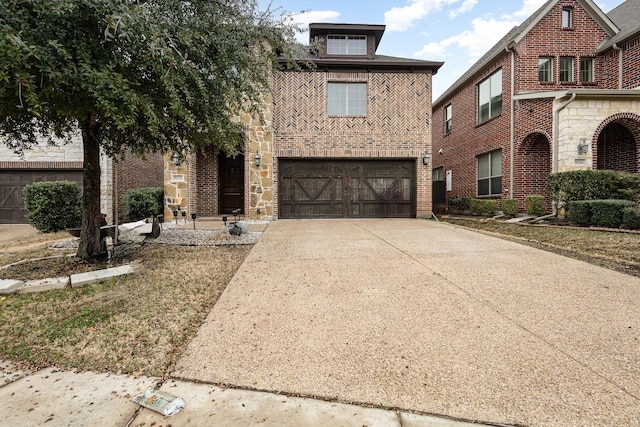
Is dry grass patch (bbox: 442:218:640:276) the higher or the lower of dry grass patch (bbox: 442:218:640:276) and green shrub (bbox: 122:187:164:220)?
the lower

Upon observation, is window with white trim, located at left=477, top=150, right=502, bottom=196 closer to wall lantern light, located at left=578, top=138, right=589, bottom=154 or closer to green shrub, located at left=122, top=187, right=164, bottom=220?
wall lantern light, located at left=578, top=138, right=589, bottom=154

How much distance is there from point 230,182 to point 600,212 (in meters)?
11.1

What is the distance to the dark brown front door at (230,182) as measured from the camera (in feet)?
39.0

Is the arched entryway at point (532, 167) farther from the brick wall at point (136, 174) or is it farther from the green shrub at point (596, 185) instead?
the brick wall at point (136, 174)

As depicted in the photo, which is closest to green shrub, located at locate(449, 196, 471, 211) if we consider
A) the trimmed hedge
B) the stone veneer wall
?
the stone veneer wall

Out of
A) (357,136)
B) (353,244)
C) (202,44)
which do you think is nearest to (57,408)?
(202,44)

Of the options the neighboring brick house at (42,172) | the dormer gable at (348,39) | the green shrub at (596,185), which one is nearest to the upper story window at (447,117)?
the dormer gable at (348,39)

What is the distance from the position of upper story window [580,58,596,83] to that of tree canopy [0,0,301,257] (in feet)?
39.0

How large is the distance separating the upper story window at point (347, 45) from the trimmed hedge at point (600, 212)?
8510 mm

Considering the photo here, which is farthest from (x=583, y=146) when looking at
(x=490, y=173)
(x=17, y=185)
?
(x=17, y=185)

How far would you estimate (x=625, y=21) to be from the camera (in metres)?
11.8

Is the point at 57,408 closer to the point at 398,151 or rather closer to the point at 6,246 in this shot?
the point at 6,246

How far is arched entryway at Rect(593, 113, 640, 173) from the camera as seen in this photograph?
31.2 ft

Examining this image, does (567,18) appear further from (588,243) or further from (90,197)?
(90,197)
